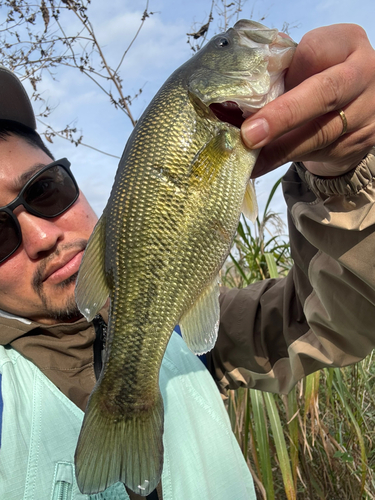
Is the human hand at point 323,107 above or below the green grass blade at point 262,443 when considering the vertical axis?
above

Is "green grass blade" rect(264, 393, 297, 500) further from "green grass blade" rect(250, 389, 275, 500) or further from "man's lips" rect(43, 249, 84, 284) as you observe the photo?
"man's lips" rect(43, 249, 84, 284)

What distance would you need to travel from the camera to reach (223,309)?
229cm

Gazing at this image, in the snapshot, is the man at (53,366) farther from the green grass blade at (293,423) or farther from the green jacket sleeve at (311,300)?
the green grass blade at (293,423)

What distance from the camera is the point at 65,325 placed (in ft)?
6.39

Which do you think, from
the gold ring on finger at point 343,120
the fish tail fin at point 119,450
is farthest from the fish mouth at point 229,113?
the fish tail fin at point 119,450

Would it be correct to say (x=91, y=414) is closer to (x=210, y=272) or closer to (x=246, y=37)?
(x=210, y=272)

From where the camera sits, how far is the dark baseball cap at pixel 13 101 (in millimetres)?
2418

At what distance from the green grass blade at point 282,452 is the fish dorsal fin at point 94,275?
6.37ft

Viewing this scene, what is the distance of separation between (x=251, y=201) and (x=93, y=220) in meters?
1.31

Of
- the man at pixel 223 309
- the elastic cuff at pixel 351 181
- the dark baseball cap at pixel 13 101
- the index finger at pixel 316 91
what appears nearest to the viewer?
the index finger at pixel 316 91

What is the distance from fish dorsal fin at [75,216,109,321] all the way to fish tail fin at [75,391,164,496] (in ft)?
1.01

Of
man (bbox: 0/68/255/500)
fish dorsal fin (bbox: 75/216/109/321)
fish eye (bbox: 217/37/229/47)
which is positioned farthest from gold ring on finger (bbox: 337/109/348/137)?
man (bbox: 0/68/255/500)

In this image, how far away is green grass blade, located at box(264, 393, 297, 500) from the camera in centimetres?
242

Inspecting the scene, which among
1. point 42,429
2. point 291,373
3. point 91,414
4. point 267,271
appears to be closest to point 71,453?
point 42,429
